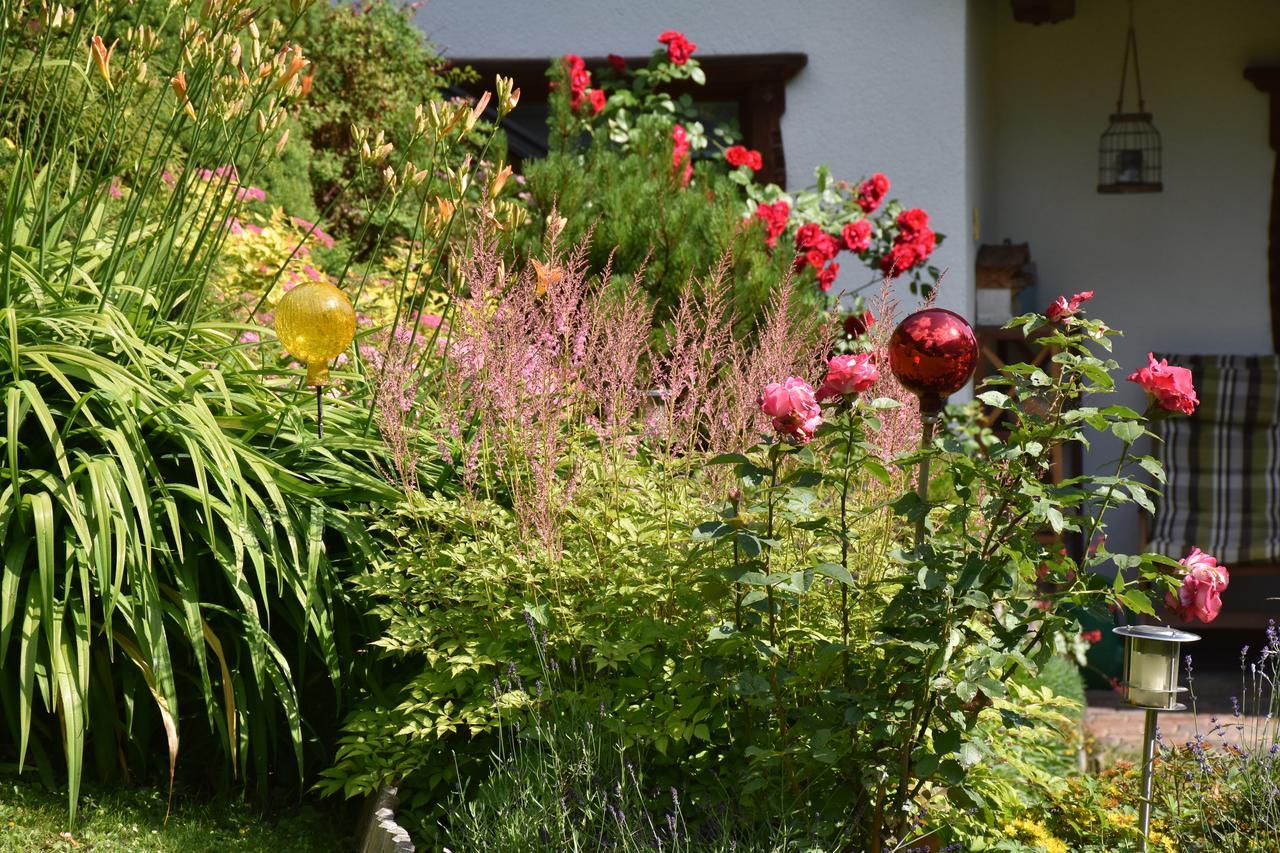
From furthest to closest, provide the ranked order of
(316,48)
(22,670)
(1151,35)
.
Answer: (1151,35), (316,48), (22,670)

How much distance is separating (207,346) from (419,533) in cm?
93

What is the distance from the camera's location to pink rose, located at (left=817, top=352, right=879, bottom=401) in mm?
2424

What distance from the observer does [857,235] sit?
6078mm

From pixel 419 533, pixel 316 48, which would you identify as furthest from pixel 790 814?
pixel 316 48

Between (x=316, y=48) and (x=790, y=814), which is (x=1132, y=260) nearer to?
(x=316, y=48)

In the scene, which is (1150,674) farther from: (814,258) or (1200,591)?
(814,258)

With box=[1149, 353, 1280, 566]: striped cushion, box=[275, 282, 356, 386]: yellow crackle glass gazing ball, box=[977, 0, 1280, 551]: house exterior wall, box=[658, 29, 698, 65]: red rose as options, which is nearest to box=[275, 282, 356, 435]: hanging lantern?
box=[275, 282, 356, 386]: yellow crackle glass gazing ball

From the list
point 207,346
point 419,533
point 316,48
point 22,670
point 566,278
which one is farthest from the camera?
point 316,48

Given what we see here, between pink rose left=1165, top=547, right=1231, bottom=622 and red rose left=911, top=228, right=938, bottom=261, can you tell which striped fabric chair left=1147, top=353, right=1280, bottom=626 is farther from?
pink rose left=1165, top=547, right=1231, bottom=622

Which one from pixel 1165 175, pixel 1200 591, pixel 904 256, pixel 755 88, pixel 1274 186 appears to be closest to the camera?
pixel 1200 591

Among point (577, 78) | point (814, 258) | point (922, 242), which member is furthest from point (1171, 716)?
point (577, 78)

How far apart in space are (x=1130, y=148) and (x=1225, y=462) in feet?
6.61

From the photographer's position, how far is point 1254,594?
880 cm

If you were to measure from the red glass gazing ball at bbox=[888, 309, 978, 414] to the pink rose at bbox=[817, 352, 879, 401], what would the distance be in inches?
5.0
